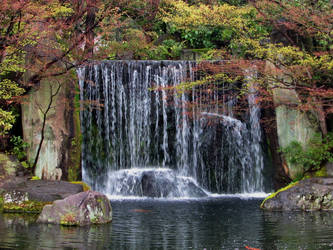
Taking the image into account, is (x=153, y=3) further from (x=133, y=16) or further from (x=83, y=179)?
(x=83, y=179)

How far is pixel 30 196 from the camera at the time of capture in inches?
463

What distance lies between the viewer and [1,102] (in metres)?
14.6

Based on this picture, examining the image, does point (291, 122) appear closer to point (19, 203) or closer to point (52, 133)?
point (52, 133)

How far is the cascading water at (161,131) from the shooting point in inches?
664

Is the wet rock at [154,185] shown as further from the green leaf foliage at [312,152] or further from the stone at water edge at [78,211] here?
the stone at water edge at [78,211]

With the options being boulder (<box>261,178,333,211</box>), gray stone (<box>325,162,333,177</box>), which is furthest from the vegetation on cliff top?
boulder (<box>261,178,333,211</box>)

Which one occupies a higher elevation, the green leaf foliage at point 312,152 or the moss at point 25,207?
the green leaf foliage at point 312,152

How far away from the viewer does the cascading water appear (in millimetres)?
16875

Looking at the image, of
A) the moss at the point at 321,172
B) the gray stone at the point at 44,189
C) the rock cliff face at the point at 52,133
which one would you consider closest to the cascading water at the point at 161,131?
the rock cliff face at the point at 52,133

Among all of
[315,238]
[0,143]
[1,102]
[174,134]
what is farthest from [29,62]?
[315,238]

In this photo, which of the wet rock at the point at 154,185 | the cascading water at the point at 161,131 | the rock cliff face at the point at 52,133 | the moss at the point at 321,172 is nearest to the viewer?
the moss at the point at 321,172

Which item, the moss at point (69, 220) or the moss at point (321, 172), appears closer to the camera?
the moss at point (69, 220)

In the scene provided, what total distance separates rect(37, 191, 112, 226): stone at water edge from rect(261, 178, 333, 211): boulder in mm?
4484

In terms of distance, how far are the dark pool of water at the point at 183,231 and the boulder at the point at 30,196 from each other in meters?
0.80
